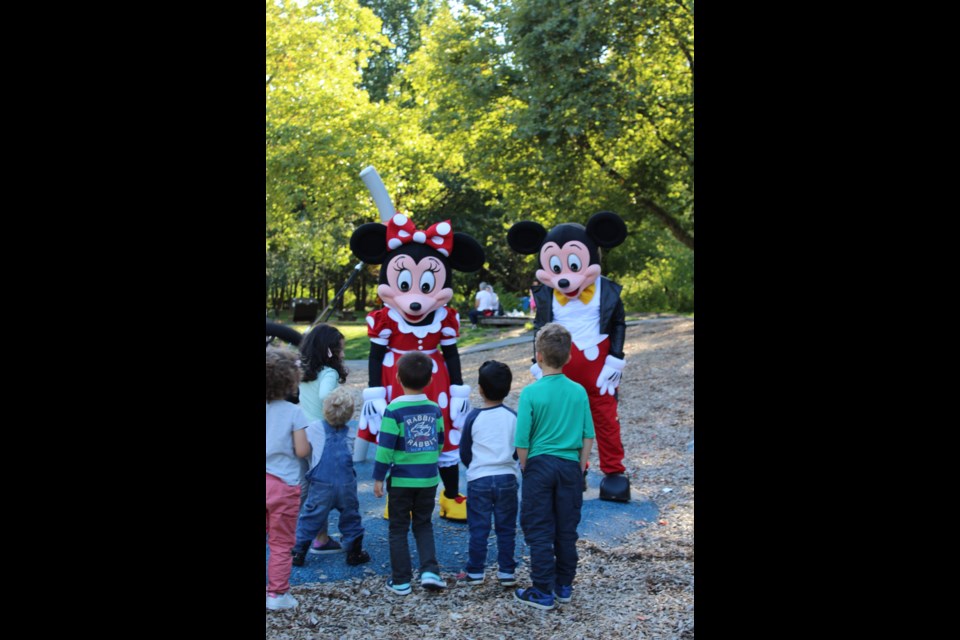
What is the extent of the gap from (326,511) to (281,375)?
3.27 feet

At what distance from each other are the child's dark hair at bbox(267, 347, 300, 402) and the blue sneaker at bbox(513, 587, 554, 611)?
1.49 m

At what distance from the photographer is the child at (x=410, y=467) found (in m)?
4.01

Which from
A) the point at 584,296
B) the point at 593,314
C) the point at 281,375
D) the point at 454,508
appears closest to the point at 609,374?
the point at 593,314

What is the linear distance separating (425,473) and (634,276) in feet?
78.2

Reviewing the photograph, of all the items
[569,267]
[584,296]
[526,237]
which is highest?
[526,237]

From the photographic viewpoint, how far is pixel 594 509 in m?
5.49

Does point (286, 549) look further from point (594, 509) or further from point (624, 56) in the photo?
point (624, 56)

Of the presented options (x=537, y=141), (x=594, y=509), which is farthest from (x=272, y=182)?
(x=594, y=509)

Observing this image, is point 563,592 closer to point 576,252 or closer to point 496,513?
point 496,513

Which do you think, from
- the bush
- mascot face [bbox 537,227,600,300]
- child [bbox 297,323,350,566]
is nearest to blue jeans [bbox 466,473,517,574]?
child [bbox 297,323,350,566]

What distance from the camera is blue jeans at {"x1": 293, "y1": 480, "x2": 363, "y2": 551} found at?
432cm

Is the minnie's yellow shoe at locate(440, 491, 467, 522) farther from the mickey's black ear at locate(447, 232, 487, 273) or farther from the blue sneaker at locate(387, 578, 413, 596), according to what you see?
the mickey's black ear at locate(447, 232, 487, 273)

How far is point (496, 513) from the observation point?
13.6 ft

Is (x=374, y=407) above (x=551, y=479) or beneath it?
above
